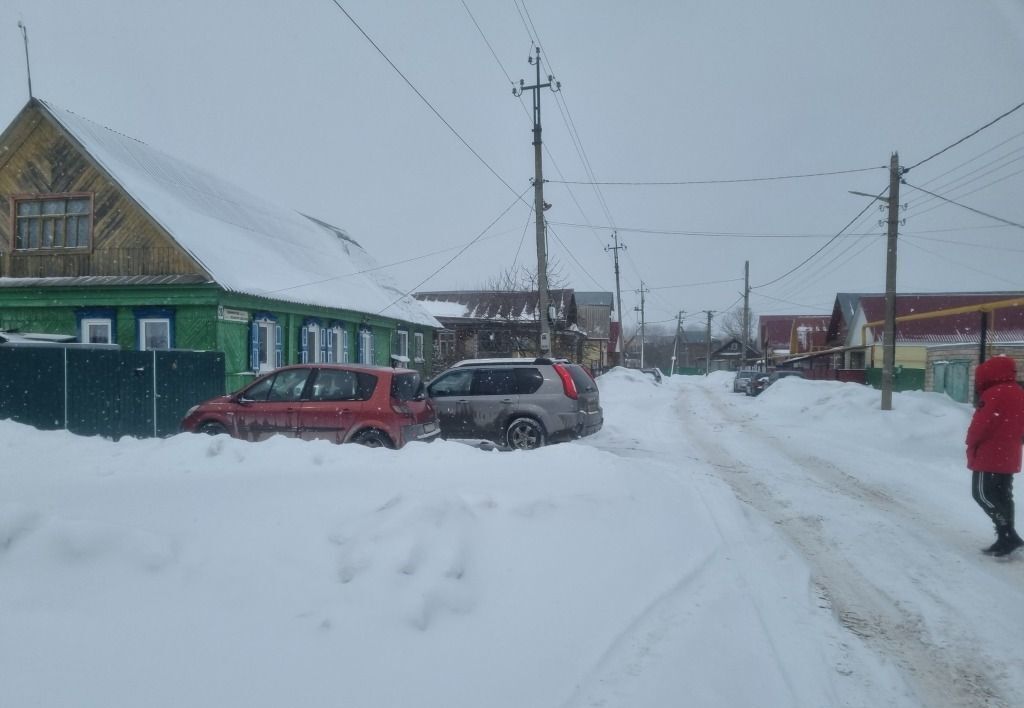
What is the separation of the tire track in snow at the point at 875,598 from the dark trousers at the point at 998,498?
0.84 meters

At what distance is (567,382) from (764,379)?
1113 inches

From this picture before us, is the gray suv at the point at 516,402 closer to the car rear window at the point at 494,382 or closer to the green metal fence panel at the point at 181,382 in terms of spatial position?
the car rear window at the point at 494,382

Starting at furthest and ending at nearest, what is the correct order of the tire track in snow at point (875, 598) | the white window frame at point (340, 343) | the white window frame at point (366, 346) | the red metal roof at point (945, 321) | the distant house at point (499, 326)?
the red metal roof at point (945, 321)
the distant house at point (499, 326)
the white window frame at point (366, 346)
the white window frame at point (340, 343)
the tire track in snow at point (875, 598)

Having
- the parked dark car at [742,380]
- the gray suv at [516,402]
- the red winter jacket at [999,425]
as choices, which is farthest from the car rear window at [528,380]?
the parked dark car at [742,380]

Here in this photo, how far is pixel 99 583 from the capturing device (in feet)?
11.4

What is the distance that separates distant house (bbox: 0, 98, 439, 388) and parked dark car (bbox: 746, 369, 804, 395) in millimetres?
24665

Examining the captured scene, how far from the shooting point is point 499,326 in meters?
27.7

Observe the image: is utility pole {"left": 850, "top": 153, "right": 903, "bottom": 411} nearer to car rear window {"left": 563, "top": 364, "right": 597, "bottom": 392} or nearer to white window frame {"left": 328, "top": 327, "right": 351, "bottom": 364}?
car rear window {"left": 563, "top": 364, "right": 597, "bottom": 392}

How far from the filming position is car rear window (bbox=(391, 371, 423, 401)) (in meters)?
9.85

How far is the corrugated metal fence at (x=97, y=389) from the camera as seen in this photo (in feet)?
38.6

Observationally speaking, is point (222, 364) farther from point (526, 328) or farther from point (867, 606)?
point (526, 328)

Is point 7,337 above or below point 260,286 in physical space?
below

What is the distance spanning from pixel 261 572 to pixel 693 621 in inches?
100

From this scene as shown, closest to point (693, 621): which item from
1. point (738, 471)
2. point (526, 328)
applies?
point (738, 471)
